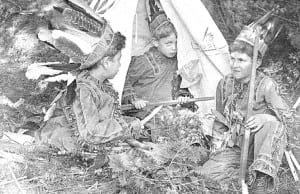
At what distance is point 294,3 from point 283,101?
1.01 m

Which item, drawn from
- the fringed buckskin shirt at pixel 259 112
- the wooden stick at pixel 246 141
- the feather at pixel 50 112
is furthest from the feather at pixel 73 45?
the wooden stick at pixel 246 141

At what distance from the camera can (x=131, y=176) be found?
31.0 feet

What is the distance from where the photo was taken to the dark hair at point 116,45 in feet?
31.3

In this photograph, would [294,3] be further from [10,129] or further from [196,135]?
[10,129]

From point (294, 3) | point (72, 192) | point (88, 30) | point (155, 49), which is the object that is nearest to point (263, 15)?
point (294, 3)

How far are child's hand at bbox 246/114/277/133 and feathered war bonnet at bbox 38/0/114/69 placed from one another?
1.48m

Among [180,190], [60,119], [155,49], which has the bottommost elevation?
[180,190]

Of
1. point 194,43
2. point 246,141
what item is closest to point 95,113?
point 194,43

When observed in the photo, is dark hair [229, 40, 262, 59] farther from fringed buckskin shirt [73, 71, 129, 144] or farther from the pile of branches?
fringed buckskin shirt [73, 71, 129, 144]

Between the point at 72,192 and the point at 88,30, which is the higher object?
the point at 88,30

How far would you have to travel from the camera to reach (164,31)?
32.2ft

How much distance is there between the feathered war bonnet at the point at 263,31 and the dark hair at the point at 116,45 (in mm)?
1055

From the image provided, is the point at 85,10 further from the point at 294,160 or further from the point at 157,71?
the point at 294,160

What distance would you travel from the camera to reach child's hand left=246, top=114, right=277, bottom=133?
9517 millimetres
